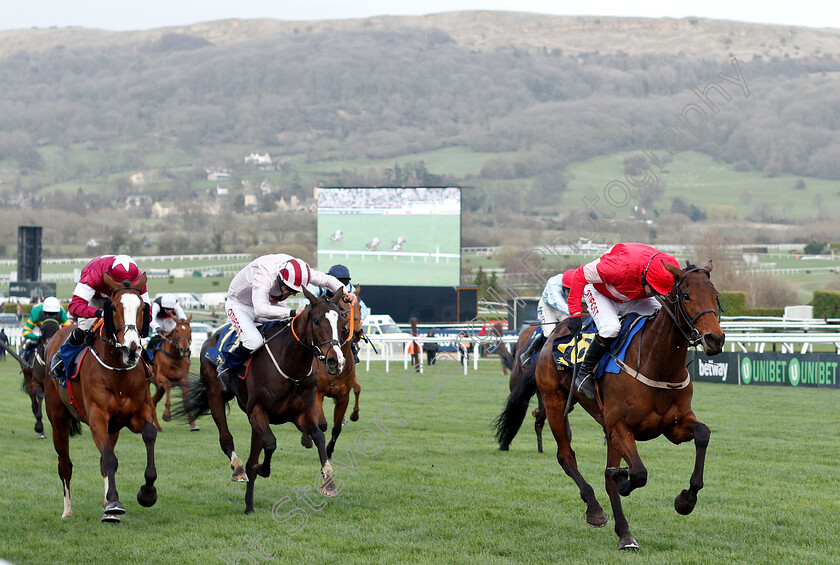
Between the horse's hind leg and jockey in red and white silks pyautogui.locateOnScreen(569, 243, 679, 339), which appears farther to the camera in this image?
jockey in red and white silks pyautogui.locateOnScreen(569, 243, 679, 339)

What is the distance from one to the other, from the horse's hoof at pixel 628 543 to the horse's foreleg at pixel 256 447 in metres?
2.48

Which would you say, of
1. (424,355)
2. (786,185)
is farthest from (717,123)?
(424,355)

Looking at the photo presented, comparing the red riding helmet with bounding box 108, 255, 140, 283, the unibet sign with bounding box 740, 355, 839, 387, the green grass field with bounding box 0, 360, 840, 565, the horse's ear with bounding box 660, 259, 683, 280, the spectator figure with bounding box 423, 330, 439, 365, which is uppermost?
the horse's ear with bounding box 660, 259, 683, 280

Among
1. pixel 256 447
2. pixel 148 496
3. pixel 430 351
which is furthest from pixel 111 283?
pixel 430 351

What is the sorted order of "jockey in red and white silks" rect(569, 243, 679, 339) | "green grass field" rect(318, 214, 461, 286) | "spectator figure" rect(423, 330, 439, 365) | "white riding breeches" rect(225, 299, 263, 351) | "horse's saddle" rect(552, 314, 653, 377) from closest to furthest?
"jockey in red and white silks" rect(569, 243, 679, 339)
"horse's saddle" rect(552, 314, 653, 377)
"white riding breeches" rect(225, 299, 263, 351)
"spectator figure" rect(423, 330, 439, 365)
"green grass field" rect(318, 214, 461, 286)

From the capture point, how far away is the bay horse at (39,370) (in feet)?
35.3

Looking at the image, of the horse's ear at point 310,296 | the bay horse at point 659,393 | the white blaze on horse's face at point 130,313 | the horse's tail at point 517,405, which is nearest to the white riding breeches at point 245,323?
the horse's ear at point 310,296

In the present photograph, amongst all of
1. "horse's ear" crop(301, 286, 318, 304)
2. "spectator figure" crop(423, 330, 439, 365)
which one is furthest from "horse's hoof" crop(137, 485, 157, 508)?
"spectator figure" crop(423, 330, 439, 365)

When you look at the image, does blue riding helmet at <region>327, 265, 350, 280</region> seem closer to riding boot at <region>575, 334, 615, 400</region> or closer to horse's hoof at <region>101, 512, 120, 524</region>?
riding boot at <region>575, 334, 615, 400</region>

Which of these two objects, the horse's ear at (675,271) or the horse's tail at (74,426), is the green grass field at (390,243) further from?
the horse's ear at (675,271)

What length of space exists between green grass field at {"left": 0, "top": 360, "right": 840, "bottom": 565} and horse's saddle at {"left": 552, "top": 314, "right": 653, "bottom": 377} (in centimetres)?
103

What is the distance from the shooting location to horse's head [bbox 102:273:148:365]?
6254mm

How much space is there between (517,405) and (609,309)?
79.2 inches

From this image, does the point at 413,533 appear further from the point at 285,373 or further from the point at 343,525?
the point at 285,373
